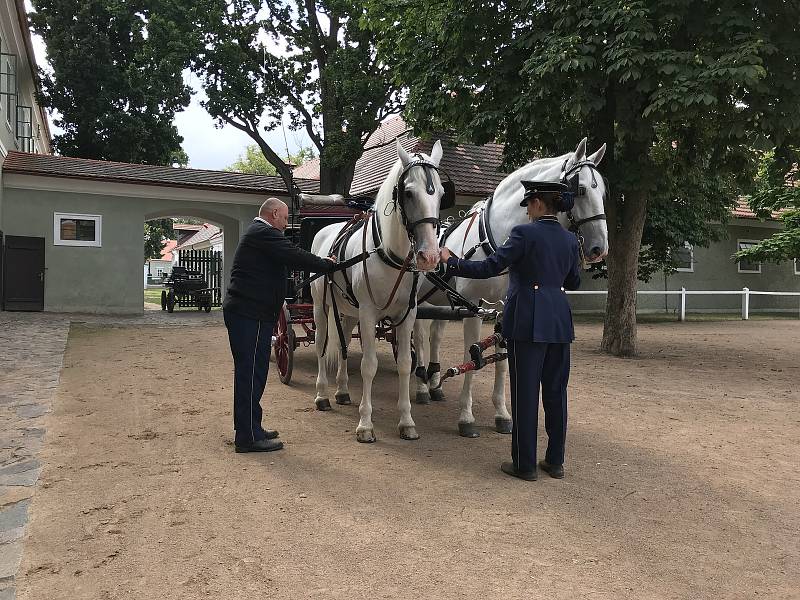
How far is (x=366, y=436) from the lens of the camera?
519cm

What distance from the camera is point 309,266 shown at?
4.91 meters

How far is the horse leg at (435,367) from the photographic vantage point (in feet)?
22.8


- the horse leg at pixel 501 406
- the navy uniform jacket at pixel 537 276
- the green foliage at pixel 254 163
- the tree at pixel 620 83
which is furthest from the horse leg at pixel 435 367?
the green foliage at pixel 254 163

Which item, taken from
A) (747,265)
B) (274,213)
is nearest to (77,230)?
(274,213)

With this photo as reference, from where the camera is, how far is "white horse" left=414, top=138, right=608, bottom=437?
4801 mm

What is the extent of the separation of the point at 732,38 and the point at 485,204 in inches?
203

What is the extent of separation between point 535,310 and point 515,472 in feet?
3.85

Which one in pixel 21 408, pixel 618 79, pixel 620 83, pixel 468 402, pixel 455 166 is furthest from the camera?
pixel 455 166

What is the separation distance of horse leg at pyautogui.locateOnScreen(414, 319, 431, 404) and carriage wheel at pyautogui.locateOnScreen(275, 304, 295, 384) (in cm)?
149

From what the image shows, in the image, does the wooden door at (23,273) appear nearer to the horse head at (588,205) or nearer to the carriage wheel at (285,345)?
the carriage wheel at (285,345)

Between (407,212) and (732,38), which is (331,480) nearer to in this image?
(407,212)

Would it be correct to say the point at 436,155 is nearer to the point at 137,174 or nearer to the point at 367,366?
the point at 367,366

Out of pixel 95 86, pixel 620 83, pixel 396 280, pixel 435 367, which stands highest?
pixel 95 86

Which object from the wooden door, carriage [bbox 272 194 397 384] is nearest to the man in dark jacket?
carriage [bbox 272 194 397 384]
